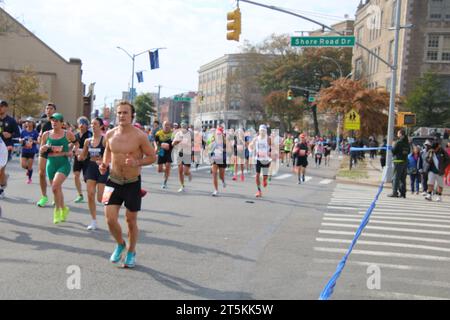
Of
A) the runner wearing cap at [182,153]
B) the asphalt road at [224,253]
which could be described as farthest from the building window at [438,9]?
the asphalt road at [224,253]

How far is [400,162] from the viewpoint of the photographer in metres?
16.2

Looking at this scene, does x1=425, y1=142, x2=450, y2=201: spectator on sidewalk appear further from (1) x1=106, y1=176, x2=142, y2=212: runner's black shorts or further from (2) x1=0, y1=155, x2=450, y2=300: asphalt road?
(1) x1=106, y1=176, x2=142, y2=212: runner's black shorts

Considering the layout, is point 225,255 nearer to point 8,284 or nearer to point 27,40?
point 8,284

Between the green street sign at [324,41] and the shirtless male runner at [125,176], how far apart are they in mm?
14559

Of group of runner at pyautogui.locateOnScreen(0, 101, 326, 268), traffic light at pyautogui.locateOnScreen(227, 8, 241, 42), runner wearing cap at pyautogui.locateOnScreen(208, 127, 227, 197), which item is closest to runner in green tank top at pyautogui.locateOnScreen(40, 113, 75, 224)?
group of runner at pyautogui.locateOnScreen(0, 101, 326, 268)

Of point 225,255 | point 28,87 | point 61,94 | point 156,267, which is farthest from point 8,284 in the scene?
point 61,94

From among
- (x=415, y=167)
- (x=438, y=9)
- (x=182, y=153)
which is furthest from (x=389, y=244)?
(x=438, y=9)

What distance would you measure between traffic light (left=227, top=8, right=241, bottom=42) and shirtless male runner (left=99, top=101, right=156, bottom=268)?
12.8 metres

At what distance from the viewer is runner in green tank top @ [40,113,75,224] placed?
870 cm

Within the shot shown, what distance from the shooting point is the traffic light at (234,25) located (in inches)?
715

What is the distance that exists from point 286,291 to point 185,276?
1.20 meters

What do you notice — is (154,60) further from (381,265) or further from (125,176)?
(381,265)

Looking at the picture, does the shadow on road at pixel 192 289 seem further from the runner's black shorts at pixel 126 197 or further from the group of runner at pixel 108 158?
the runner's black shorts at pixel 126 197

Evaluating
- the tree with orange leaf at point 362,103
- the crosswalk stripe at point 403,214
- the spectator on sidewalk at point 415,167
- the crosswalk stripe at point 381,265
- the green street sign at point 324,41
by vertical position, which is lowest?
the crosswalk stripe at point 403,214
